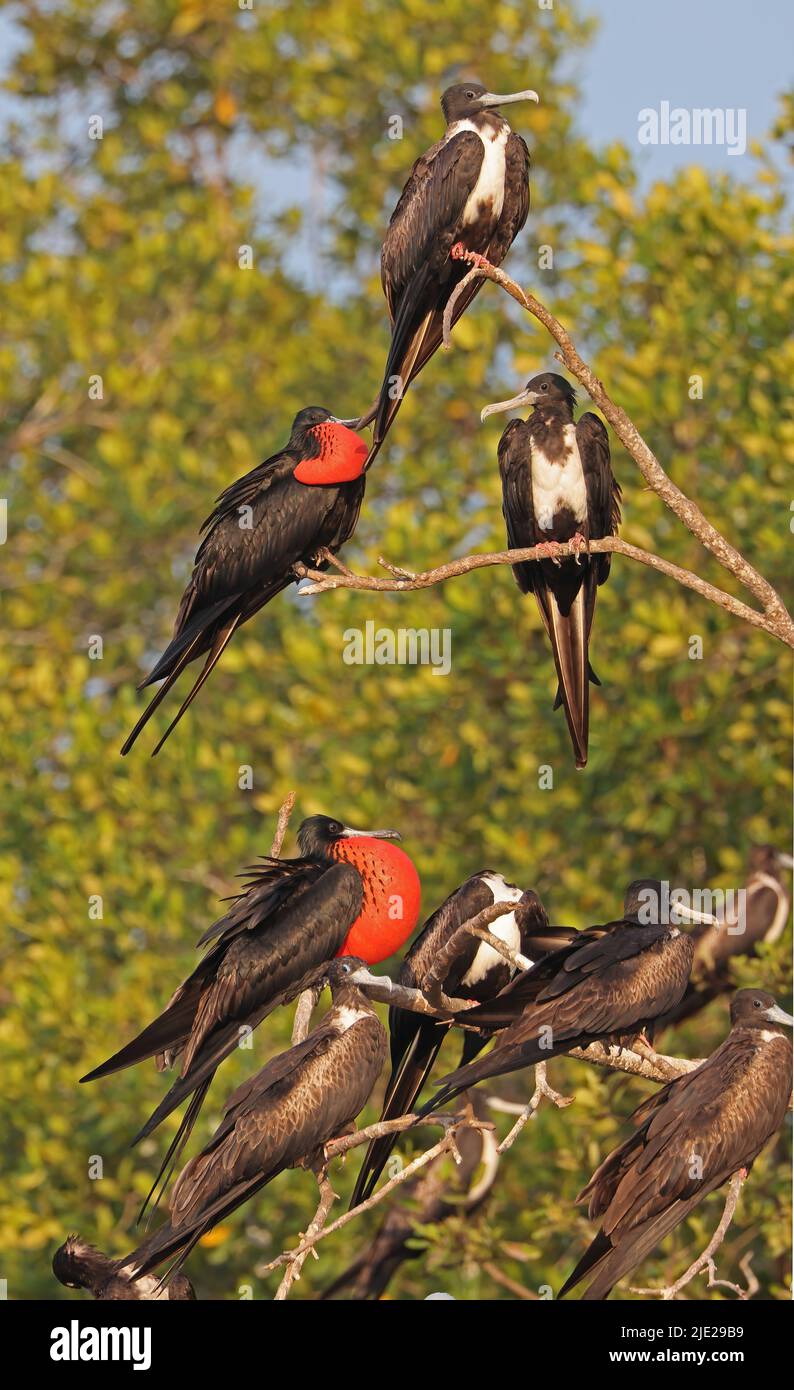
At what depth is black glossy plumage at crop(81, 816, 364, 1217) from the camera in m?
4.81

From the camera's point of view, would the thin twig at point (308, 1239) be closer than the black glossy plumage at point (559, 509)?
Yes

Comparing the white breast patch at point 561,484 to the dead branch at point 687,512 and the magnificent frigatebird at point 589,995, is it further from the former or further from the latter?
the magnificent frigatebird at point 589,995

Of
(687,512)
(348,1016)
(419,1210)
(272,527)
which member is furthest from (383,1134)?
(419,1210)

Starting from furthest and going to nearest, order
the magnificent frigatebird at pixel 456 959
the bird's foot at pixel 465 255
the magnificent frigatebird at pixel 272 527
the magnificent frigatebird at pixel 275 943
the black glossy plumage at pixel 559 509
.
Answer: the black glossy plumage at pixel 559 509
the magnificent frigatebird at pixel 456 959
the magnificent frigatebird at pixel 272 527
the bird's foot at pixel 465 255
the magnificent frigatebird at pixel 275 943

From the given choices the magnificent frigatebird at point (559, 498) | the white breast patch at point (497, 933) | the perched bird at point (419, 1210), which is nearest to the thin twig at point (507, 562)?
the magnificent frigatebird at point (559, 498)

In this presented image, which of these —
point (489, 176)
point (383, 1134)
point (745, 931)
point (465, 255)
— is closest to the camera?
point (383, 1134)

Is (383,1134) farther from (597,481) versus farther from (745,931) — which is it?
(745,931)

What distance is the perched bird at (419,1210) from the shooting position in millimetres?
8156

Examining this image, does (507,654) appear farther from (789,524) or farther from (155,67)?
(155,67)

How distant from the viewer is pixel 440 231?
17.9 feet

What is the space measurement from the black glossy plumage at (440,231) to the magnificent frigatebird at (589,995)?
167cm

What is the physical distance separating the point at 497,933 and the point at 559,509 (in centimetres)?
142

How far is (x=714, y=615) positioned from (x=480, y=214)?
411 cm

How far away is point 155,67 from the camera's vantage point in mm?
19297
